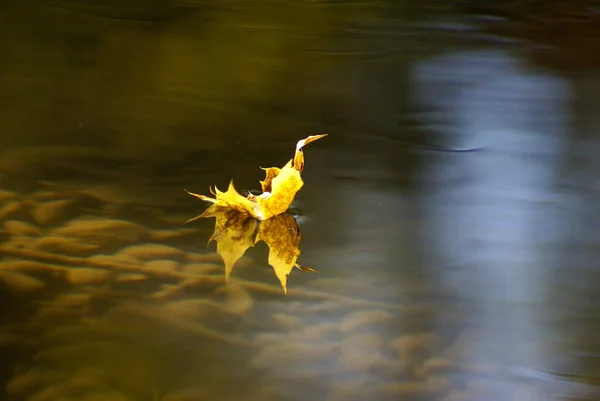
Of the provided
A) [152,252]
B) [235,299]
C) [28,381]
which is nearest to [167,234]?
[152,252]

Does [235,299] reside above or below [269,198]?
below

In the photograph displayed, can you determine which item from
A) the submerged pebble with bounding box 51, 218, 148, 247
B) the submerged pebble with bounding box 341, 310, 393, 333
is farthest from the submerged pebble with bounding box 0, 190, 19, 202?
the submerged pebble with bounding box 341, 310, 393, 333

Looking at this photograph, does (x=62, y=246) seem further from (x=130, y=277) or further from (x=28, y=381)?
(x=28, y=381)

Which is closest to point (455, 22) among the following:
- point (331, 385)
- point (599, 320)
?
point (599, 320)

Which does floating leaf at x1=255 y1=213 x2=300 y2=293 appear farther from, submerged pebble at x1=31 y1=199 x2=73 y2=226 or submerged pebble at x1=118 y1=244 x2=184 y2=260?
submerged pebble at x1=31 y1=199 x2=73 y2=226

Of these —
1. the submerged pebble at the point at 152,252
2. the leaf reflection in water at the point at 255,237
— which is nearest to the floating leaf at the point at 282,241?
the leaf reflection in water at the point at 255,237

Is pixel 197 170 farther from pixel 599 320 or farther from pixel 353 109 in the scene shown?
pixel 599 320
